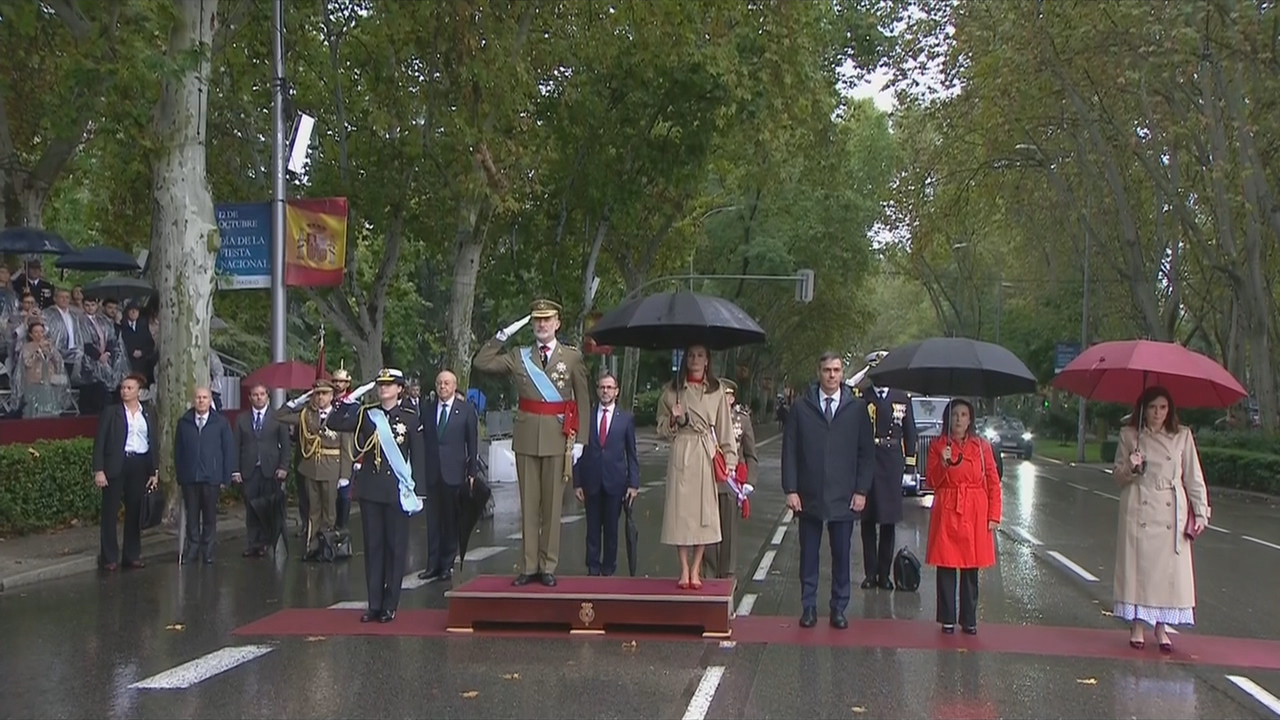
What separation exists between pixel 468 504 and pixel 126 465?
11.5ft

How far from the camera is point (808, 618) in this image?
31.6ft

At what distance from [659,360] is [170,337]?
47.7 metres

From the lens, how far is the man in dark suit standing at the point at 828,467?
31.2 feet

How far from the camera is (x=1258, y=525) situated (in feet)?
70.5

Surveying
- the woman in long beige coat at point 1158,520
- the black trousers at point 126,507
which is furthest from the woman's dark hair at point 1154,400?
the black trousers at point 126,507

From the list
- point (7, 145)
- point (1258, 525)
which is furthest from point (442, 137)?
point (1258, 525)

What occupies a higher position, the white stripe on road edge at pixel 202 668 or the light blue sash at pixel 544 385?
the light blue sash at pixel 544 385

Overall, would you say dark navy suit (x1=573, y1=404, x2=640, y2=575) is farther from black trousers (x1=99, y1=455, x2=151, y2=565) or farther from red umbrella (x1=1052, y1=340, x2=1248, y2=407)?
black trousers (x1=99, y1=455, x2=151, y2=565)

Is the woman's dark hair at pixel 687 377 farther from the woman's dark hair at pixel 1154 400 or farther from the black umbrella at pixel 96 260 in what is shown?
the black umbrella at pixel 96 260

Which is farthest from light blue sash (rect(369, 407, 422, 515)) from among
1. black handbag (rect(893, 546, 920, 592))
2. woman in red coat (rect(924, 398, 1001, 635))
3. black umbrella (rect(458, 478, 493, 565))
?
black handbag (rect(893, 546, 920, 592))

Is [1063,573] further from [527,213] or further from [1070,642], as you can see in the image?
[527,213]

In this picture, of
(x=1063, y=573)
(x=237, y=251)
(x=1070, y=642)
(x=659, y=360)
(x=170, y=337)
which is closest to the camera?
(x=1070, y=642)

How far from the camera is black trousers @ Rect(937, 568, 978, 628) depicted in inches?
375

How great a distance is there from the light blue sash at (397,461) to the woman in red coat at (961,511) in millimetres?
3897
